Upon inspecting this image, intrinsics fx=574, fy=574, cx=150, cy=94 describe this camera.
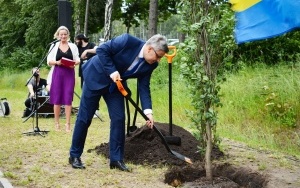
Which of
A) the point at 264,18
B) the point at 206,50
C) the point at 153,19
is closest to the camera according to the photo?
the point at 264,18

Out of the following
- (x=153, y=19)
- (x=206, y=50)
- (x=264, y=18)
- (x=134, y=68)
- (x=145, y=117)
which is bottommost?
(x=145, y=117)

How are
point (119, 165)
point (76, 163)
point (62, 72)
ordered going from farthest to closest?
point (62, 72) < point (76, 163) < point (119, 165)

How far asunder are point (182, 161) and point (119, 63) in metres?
1.57

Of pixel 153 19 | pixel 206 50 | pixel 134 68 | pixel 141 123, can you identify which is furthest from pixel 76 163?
pixel 153 19

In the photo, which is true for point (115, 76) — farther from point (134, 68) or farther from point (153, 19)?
point (153, 19)

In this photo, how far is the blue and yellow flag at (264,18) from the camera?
17.1 ft

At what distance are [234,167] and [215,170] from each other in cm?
24

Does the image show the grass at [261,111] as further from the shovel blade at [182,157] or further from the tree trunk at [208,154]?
the tree trunk at [208,154]

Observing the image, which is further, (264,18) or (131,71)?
(131,71)

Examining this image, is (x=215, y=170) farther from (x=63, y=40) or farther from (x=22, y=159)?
(x=63, y=40)

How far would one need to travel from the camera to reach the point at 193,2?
616cm

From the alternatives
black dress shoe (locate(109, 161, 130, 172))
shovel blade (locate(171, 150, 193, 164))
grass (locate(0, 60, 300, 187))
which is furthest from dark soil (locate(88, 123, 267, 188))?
black dress shoe (locate(109, 161, 130, 172))

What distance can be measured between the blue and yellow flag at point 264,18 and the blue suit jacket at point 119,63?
123 cm

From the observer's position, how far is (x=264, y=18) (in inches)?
219
